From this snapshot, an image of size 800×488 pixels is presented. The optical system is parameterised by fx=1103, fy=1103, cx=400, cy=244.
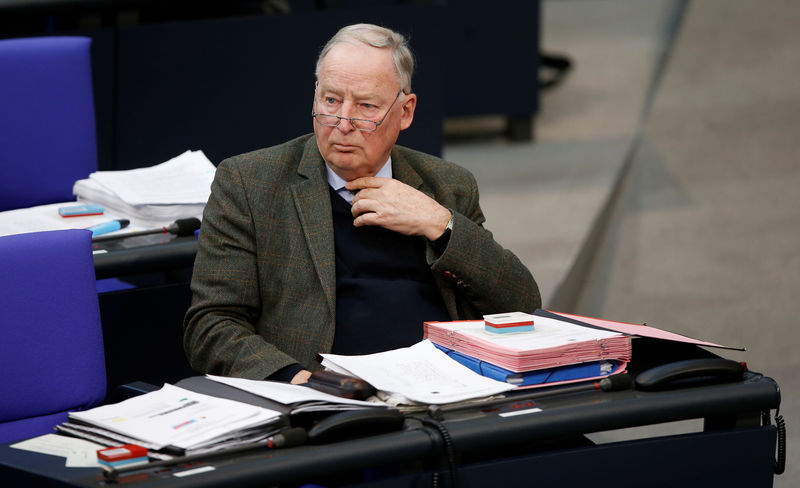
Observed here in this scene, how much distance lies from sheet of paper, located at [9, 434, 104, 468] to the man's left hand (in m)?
0.80

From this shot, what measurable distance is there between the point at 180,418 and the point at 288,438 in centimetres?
18

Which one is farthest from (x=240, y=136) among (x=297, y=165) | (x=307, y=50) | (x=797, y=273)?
(x=797, y=273)

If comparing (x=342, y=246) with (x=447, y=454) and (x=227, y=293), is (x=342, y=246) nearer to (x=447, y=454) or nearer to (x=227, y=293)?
(x=227, y=293)

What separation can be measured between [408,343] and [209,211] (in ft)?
1.56

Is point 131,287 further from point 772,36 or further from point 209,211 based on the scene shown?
point 772,36

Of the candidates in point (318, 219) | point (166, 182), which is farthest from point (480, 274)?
point (166, 182)

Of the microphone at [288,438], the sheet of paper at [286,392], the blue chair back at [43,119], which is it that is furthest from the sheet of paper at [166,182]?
the microphone at [288,438]

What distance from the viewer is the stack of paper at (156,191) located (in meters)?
2.76

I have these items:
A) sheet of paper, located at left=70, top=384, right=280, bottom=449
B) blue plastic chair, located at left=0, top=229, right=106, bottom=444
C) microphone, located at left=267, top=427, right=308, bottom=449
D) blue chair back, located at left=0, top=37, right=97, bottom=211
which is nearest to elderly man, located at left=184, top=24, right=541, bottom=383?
blue plastic chair, located at left=0, top=229, right=106, bottom=444

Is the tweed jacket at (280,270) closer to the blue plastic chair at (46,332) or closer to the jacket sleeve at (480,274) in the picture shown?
the jacket sleeve at (480,274)

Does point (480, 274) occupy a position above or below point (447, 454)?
above

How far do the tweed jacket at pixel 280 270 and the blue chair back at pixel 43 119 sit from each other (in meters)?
1.18

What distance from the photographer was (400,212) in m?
2.19

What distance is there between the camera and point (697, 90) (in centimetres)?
762
